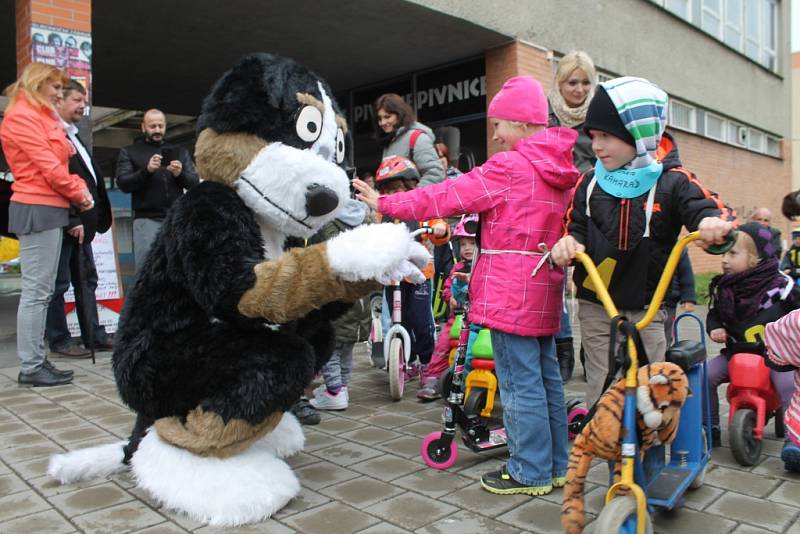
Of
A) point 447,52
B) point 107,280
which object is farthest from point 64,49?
point 447,52

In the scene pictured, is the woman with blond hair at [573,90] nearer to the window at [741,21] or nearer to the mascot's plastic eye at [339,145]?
the mascot's plastic eye at [339,145]

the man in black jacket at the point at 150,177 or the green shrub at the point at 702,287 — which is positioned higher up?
the man in black jacket at the point at 150,177

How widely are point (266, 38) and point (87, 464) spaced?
24.5 ft

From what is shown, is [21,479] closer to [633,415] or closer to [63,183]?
[63,183]

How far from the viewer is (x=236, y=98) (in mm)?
2646

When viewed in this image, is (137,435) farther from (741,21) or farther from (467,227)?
(741,21)

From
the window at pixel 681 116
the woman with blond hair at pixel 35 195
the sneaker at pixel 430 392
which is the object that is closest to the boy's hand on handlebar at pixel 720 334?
the sneaker at pixel 430 392

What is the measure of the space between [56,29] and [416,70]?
20.7 ft

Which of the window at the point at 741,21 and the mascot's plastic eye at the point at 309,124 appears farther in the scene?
the window at the point at 741,21

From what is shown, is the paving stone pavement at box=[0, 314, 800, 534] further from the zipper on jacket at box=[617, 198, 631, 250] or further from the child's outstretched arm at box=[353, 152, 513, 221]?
the child's outstretched arm at box=[353, 152, 513, 221]

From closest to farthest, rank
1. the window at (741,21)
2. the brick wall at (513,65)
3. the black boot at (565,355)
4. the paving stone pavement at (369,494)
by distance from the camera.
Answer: the paving stone pavement at (369,494)
the black boot at (565,355)
the brick wall at (513,65)
the window at (741,21)

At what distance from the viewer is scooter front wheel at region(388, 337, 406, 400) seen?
4406 millimetres

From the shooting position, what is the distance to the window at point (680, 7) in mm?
12725

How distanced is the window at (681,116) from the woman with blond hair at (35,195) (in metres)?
11.5
